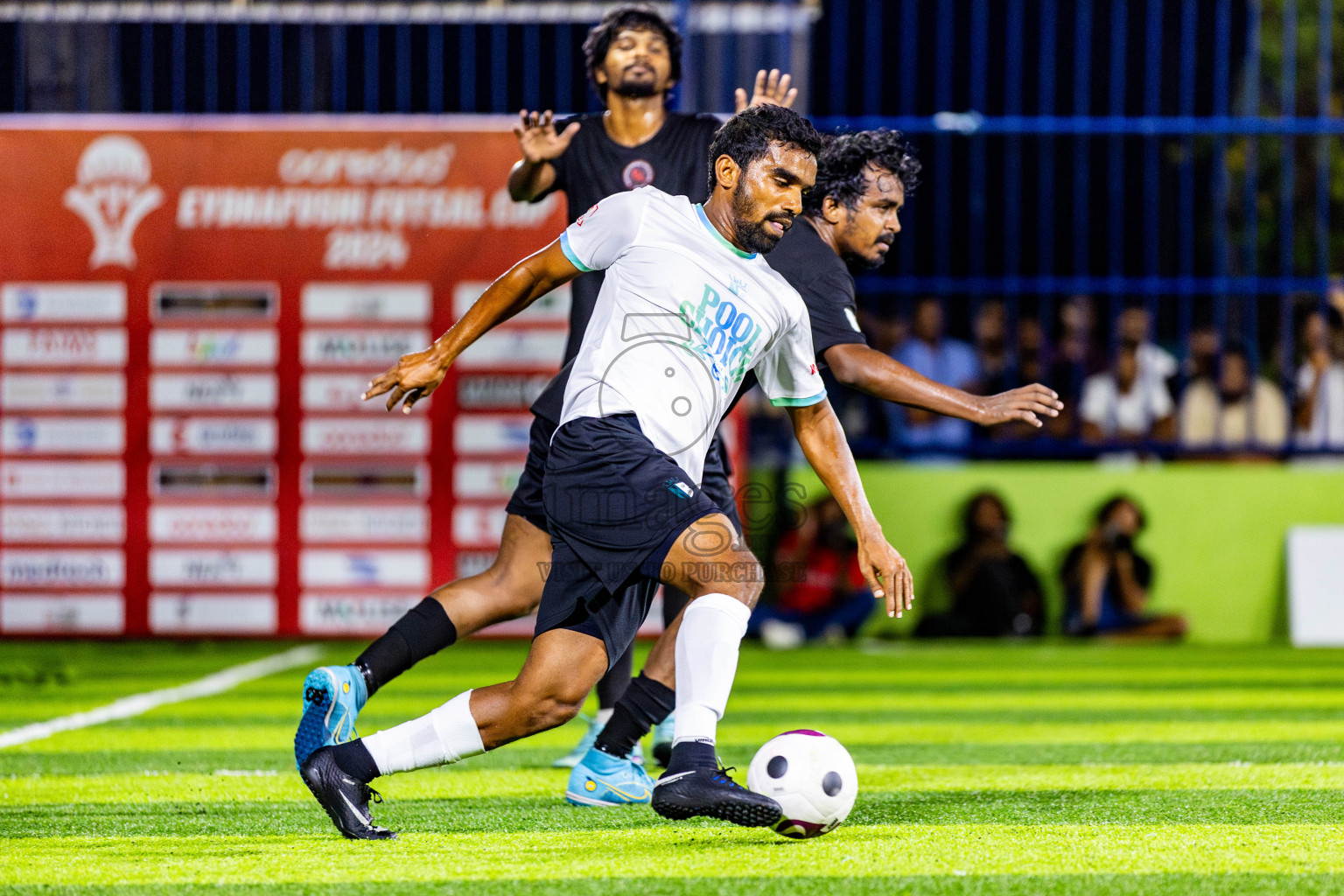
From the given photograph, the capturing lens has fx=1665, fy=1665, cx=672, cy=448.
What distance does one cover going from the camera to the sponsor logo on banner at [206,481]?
8969mm

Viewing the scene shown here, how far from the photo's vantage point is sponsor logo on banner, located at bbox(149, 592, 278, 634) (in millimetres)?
8992

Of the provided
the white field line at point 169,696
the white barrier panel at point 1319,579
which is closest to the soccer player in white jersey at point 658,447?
the white field line at point 169,696

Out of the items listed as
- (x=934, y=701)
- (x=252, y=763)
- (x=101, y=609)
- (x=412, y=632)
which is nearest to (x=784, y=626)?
(x=934, y=701)

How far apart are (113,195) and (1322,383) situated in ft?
22.8

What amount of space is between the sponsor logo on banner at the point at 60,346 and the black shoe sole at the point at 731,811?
6.50 m

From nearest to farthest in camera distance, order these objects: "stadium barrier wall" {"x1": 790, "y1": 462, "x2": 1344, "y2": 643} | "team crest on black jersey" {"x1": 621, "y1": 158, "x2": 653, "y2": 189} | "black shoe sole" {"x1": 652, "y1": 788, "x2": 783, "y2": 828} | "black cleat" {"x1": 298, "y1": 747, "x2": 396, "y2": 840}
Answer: "black shoe sole" {"x1": 652, "y1": 788, "x2": 783, "y2": 828} → "black cleat" {"x1": 298, "y1": 747, "x2": 396, "y2": 840} → "team crest on black jersey" {"x1": 621, "y1": 158, "x2": 653, "y2": 189} → "stadium barrier wall" {"x1": 790, "y1": 462, "x2": 1344, "y2": 643}

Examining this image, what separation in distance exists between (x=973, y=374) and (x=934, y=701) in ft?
11.1

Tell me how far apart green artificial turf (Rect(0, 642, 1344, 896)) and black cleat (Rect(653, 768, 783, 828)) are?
9 centimetres

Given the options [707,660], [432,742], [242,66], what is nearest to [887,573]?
[707,660]

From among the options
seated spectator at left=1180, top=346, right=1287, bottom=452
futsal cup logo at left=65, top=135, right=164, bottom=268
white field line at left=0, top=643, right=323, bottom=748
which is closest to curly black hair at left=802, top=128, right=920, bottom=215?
white field line at left=0, top=643, right=323, bottom=748

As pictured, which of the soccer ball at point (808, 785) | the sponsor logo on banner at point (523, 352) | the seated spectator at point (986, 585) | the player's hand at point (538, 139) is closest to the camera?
the soccer ball at point (808, 785)

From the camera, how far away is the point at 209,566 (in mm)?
8969

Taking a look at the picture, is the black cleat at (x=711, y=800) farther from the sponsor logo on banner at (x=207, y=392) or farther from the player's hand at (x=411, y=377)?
the sponsor logo on banner at (x=207, y=392)

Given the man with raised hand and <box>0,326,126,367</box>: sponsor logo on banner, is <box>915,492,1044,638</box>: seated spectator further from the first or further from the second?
the man with raised hand
